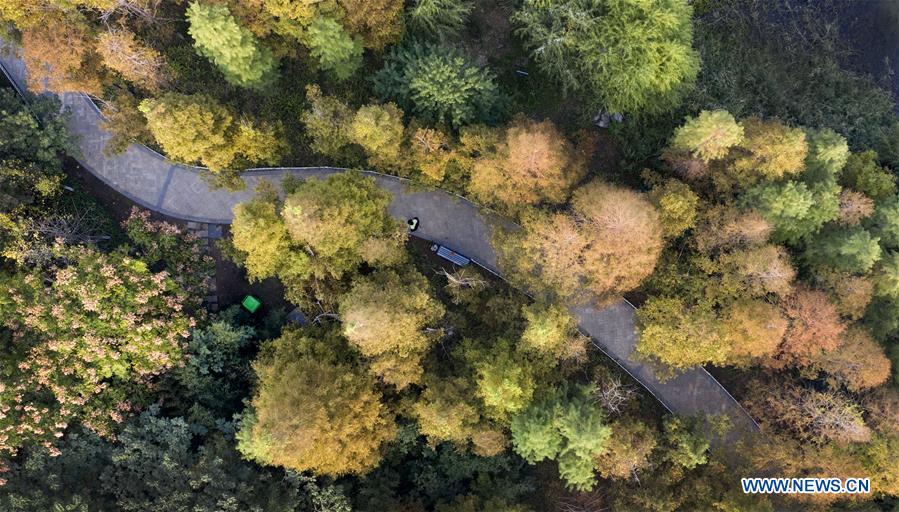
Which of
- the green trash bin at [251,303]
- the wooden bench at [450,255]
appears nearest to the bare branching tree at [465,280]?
the wooden bench at [450,255]

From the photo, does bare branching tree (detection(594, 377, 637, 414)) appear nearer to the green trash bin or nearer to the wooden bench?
the wooden bench

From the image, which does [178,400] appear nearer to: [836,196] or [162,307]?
[162,307]

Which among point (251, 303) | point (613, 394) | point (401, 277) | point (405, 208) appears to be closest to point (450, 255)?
point (405, 208)

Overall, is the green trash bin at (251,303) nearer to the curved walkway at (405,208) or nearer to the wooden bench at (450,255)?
the curved walkway at (405,208)

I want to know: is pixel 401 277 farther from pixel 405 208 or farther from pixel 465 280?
pixel 405 208

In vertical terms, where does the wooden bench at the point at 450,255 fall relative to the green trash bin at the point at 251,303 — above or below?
above

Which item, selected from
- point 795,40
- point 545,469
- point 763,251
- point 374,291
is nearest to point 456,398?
point 374,291
